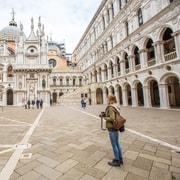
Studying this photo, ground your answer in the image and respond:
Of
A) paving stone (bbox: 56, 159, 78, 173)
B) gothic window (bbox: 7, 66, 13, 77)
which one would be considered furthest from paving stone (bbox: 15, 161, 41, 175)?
gothic window (bbox: 7, 66, 13, 77)

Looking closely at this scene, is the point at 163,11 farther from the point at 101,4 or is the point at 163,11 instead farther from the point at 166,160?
the point at 101,4

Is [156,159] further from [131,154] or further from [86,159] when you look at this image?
[86,159]

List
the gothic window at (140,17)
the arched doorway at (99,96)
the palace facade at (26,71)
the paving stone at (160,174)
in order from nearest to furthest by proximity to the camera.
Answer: the paving stone at (160,174)
the gothic window at (140,17)
the arched doorway at (99,96)
the palace facade at (26,71)

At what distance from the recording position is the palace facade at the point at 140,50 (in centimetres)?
1380

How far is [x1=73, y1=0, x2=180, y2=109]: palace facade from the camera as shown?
13.8 meters

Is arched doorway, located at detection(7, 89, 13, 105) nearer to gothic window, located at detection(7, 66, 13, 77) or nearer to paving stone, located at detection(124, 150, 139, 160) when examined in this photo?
gothic window, located at detection(7, 66, 13, 77)

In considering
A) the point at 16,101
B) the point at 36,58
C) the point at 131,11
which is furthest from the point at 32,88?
the point at 131,11

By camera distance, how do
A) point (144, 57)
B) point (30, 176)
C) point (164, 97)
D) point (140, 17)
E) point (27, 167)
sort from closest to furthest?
point (30, 176)
point (27, 167)
point (164, 97)
point (144, 57)
point (140, 17)

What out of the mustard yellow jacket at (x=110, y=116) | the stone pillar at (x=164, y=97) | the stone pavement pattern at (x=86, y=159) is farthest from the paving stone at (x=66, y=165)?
the stone pillar at (x=164, y=97)

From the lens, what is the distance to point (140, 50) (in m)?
16.9

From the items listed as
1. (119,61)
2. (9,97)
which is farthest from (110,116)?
(9,97)

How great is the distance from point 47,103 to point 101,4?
2230cm

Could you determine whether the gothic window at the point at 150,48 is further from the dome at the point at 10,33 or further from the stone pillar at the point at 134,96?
the dome at the point at 10,33

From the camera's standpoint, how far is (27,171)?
3.24 meters
